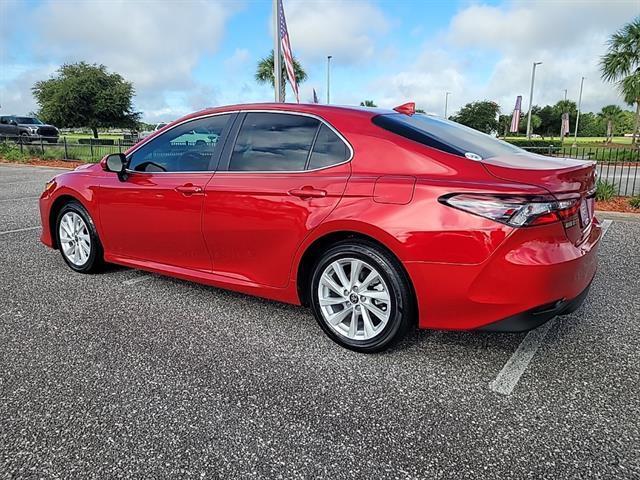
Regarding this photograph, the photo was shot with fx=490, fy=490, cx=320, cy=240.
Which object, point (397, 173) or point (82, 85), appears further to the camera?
point (82, 85)

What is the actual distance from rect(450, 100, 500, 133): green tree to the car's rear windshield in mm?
71610

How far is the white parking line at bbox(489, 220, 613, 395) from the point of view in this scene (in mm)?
2750

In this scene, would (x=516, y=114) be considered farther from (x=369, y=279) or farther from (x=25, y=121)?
(x=369, y=279)

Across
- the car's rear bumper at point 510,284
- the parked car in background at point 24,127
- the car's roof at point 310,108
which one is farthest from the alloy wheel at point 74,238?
the parked car in background at point 24,127

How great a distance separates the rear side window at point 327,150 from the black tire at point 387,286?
53 cm

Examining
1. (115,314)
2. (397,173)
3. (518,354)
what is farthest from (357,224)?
(115,314)

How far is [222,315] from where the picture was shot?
3.76 m

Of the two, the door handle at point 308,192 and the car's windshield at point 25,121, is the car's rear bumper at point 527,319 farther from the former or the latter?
the car's windshield at point 25,121

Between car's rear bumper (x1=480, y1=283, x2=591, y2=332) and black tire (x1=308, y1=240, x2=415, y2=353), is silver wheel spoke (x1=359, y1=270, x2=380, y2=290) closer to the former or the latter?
black tire (x1=308, y1=240, x2=415, y2=353)

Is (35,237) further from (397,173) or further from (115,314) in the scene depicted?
(397,173)

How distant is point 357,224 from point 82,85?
141ft

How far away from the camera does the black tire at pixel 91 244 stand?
4547mm

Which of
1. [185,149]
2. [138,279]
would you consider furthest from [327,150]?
[138,279]

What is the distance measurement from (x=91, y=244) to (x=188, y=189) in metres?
1.50
